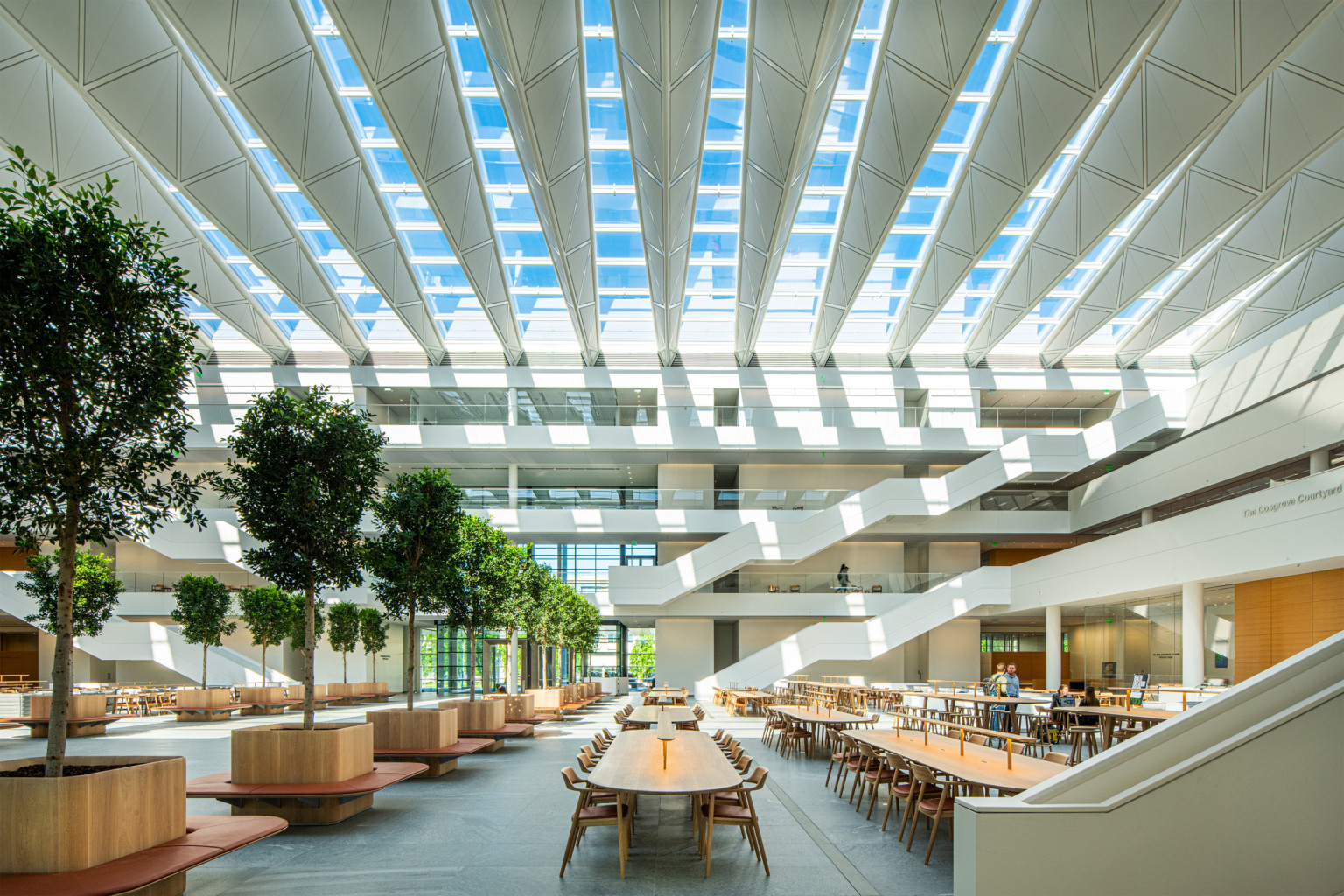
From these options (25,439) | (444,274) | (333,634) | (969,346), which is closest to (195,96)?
(444,274)

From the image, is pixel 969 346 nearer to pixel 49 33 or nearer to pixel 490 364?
pixel 490 364

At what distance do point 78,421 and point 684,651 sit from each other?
1133 inches

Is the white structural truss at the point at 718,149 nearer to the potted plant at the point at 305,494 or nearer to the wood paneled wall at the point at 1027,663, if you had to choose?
the potted plant at the point at 305,494

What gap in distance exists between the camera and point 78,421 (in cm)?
617

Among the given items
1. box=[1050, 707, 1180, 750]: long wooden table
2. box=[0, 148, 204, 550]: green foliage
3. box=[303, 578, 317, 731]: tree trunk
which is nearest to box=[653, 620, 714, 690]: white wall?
box=[1050, 707, 1180, 750]: long wooden table

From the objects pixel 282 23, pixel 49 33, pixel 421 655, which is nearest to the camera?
pixel 49 33

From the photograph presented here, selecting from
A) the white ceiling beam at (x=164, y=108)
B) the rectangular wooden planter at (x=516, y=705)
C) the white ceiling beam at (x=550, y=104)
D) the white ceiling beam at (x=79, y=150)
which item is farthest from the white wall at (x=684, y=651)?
the white ceiling beam at (x=79, y=150)

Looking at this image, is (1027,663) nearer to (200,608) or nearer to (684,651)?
(684,651)

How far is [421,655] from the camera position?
44219 mm

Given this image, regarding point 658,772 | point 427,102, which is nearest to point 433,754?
point 658,772

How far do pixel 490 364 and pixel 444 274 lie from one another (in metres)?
6.26

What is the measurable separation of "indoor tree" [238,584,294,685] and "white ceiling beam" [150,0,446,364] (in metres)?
10.0

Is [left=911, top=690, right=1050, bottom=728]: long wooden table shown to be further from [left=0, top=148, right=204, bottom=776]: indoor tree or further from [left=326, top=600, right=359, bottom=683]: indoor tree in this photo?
[left=326, top=600, right=359, bottom=683]: indoor tree

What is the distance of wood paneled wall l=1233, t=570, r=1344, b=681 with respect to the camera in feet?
56.7
